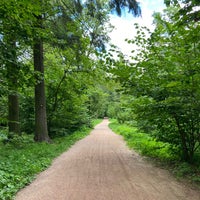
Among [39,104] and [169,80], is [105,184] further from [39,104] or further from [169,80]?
[39,104]

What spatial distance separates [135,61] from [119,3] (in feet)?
8.13

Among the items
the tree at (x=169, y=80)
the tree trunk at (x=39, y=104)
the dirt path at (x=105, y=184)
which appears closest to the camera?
the dirt path at (x=105, y=184)

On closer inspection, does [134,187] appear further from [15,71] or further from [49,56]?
[49,56]

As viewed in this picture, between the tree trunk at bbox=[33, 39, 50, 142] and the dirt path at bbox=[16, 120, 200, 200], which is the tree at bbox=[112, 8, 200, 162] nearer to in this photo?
the dirt path at bbox=[16, 120, 200, 200]

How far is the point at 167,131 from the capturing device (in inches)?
278

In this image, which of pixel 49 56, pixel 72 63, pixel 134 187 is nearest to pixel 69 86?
pixel 72 63

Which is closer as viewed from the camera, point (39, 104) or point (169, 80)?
point (169, 80)

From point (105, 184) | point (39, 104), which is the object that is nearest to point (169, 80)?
point (105, 184)

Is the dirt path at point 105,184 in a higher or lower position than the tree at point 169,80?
lower

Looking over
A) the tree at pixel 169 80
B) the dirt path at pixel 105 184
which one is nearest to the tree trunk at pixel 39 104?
the dirt path at pixel 105 184

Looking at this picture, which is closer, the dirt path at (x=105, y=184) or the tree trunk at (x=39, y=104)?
the dirt path at (x=105, y=184)

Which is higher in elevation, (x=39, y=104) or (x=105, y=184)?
(x=39, y=104)

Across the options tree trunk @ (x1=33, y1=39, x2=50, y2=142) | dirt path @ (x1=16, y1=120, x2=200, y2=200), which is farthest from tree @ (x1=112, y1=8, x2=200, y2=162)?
tree trunk @ (x1=33, y1=39, x2=50, y2=142)

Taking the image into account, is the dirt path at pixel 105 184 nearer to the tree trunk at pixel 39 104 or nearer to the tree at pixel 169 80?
the tree at pixel 169 80
